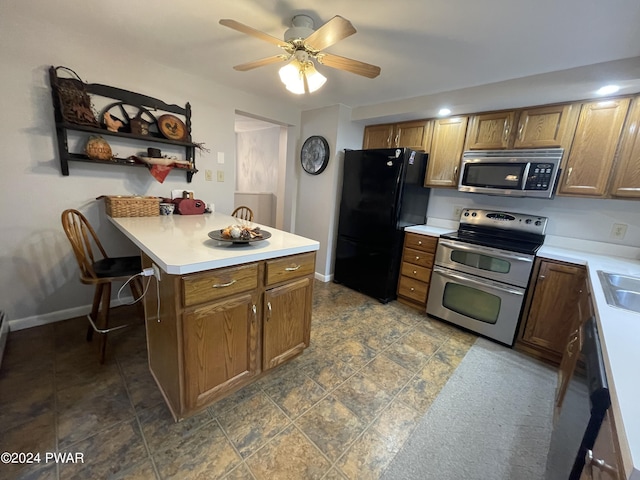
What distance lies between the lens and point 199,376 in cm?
131

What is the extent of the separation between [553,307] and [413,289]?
1137 mm

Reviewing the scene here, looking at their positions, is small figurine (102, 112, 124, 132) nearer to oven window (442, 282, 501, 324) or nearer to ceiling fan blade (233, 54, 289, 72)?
ceiling fan blade (233, 54, 289, 72)

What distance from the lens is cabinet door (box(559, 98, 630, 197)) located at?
1900 millimetres

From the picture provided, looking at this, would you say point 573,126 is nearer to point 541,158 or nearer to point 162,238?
point 541,158

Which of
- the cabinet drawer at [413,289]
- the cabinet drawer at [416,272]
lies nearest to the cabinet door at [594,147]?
the cabinet drawer at [416,272]

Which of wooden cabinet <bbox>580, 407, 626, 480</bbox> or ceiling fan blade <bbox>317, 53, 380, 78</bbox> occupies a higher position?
ceiling fan blade <bbox>317, 53, 380, 78</bbox>

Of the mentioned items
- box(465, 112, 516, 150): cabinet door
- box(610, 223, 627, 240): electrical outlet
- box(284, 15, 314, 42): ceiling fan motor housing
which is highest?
box(284, 15, 314, 42): ceiling fan motor housing

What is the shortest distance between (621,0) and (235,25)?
1818mm

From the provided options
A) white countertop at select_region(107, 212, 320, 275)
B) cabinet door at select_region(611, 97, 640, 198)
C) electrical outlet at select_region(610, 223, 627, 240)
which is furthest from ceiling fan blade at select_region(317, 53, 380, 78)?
electrical outlet at select_region(610, 223, 627, 240)

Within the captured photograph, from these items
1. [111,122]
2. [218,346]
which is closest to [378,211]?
[218,346]

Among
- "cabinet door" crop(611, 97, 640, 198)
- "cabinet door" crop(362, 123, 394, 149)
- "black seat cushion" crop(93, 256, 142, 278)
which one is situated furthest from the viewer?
"cabinet door" crop(362, 123, 394, 149)

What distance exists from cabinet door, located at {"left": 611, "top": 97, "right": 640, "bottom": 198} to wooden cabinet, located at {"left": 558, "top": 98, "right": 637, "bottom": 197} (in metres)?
0.04

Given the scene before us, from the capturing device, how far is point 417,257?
2764mm

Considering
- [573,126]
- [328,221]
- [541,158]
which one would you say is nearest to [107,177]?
[328,221]
